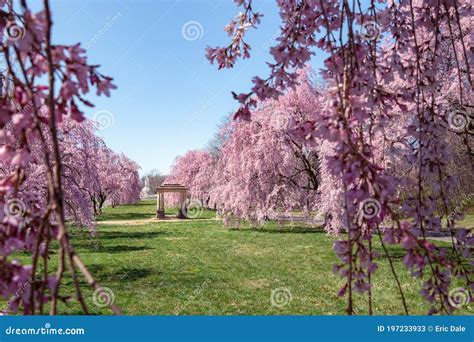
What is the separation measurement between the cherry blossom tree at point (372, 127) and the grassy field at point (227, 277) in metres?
1.64

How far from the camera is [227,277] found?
24.6 feet

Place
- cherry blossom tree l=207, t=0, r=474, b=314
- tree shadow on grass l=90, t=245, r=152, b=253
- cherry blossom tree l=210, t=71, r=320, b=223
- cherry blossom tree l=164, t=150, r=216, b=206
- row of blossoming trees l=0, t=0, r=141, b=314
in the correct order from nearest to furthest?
row of blossoming trees l=0, t=0, r=141, b=314
cherry blossom tree l=207, t=0, r=474, b=314
tree shadow on grass l=90, t=245, r=152, b=253
cherry blossom tree l=210, t=71, r=320, b=223
cherry blossom tree l=164, t=150, r=216, b=206

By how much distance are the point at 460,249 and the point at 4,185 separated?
7.15 feet

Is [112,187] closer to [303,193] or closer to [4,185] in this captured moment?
[303,193]

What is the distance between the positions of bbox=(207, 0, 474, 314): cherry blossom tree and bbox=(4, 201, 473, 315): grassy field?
1637 mm

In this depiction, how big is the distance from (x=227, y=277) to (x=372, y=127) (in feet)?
18.8

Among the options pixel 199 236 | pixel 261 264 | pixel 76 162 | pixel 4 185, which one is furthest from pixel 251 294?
pixel 199 236

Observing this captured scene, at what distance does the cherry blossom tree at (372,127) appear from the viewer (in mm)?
1286

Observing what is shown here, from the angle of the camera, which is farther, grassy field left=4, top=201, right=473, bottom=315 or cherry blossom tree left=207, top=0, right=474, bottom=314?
grassy field left=4, top=201, right=473, bottom=315

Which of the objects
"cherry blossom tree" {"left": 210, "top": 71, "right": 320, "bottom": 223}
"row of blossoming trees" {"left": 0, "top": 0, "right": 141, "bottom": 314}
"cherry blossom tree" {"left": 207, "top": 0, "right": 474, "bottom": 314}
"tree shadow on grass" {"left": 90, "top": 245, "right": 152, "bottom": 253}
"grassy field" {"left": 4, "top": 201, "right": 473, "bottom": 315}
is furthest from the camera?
"cherry blossom tree" {"left": 210, "top": 71, "right": 320, "bottom": 223}

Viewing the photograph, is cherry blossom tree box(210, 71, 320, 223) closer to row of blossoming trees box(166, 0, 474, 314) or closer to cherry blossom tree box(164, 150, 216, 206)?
row of blossoming trees box(166, 0, 474, 314)

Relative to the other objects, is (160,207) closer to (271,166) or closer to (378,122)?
(271,166)

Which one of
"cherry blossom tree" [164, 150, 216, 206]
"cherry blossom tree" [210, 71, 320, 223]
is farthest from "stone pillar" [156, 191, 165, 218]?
"cherry blossom tree" [210, 71, 320, 223]

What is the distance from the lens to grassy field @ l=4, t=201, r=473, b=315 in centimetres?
545
